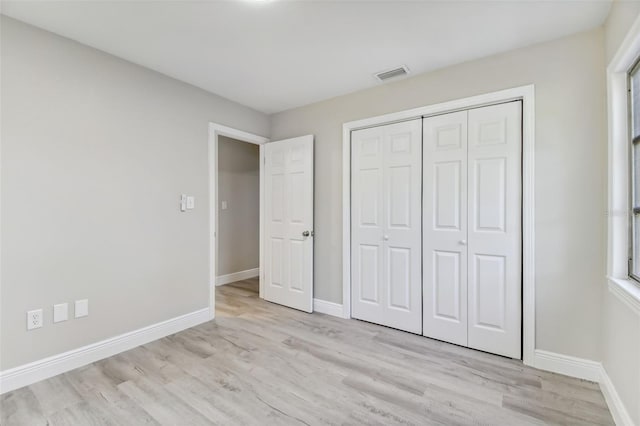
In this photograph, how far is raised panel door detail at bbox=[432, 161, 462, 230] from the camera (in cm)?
248

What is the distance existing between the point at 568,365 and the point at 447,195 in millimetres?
1466

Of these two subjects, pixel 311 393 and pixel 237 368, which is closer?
pixel 311 393

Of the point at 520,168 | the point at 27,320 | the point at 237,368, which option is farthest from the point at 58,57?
the point at 520,168

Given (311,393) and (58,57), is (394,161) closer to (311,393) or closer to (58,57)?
(311,393)

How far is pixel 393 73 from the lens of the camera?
262cm

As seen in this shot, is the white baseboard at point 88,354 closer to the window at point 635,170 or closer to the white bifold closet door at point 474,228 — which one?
the white bifold closet door at point 474,228

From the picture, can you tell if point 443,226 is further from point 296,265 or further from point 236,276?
point 236,276

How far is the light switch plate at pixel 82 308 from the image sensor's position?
216 centimetres

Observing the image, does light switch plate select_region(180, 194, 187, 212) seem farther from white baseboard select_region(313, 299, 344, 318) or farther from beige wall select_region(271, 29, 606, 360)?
beige wall select_region(271, 29, 606, 360)

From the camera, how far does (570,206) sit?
2.04 metres

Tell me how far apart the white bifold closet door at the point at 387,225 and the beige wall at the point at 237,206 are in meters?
2.48

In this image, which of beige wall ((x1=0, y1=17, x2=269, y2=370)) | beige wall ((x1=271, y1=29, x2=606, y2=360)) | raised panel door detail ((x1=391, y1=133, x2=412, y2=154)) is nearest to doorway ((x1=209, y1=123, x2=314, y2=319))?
beige wall ((x1=0, y1=17, x2=269, y2=370))

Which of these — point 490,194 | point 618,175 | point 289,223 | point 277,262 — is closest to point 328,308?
point 277,262

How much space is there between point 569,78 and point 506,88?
1.23 feet
